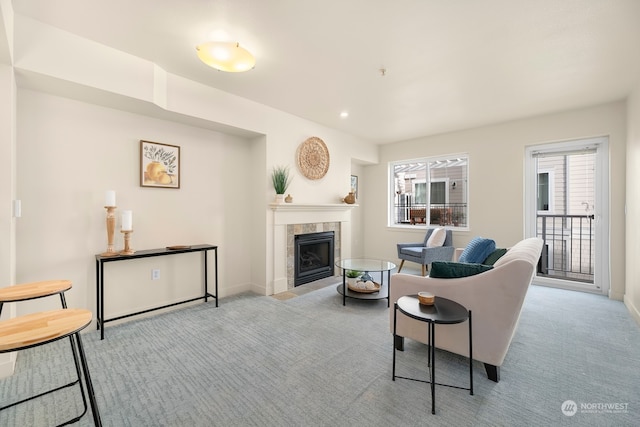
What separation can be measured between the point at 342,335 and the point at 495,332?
1.27 metres

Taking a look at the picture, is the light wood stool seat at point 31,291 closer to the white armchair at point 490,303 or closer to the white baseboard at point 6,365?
the white baseboard at point 6,365

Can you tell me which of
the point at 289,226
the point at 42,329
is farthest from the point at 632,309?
the point at 42,329

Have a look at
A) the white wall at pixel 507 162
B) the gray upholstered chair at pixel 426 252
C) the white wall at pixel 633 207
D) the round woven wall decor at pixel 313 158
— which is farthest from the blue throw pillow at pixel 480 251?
the round woven wall decor at pixel 313 158

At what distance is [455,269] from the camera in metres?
2.12

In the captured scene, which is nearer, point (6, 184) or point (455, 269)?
point (6, 184)

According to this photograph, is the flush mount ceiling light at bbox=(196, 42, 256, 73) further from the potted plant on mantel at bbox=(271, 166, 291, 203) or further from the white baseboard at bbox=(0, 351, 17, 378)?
the white baseboard at bbox=(0, 351, 17, 378)

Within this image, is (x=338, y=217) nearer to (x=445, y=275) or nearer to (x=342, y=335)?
(x=342, y=335)

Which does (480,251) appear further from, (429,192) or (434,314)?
(429,192)

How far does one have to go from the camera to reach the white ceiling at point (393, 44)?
1.96m

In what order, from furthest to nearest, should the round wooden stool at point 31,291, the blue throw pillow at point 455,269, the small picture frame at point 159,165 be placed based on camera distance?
the small picture frame at point 159,165 < the blue throw pillow at point 455,269 < the round wooden stool at point 31,291

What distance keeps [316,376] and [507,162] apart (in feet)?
14.3

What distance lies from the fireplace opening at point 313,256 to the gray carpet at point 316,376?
1288 mm

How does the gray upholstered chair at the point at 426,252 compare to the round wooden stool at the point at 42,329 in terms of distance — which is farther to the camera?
the gray upholstered chair at the point at 426,252

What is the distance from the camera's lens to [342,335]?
2.63 m
